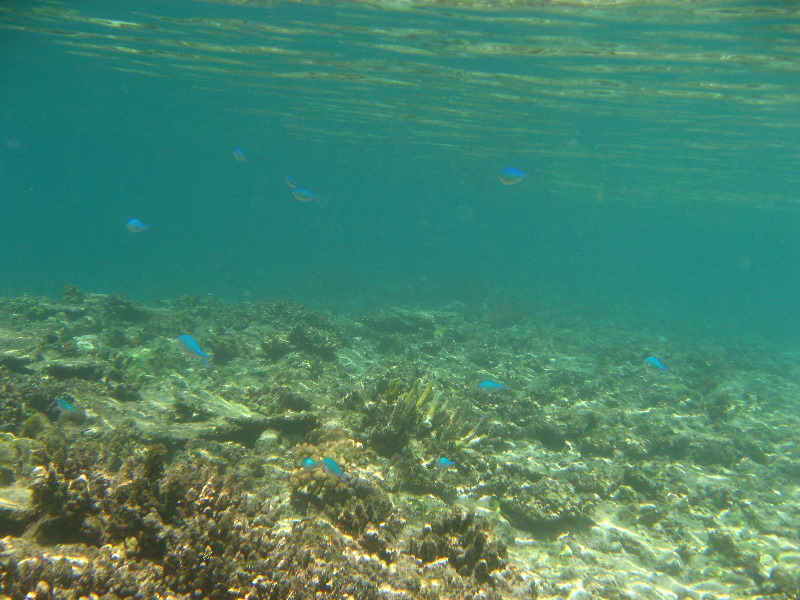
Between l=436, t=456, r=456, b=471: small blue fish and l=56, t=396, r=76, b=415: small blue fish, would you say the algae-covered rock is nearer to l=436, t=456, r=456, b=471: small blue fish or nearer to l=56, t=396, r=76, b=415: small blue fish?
l=436, t=456, r=456, b=471: small blue fish

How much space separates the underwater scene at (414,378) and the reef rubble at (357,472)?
4 cm

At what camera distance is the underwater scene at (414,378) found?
4.14m

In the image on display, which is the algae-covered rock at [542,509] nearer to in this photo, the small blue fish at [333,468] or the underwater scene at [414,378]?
the underwater scene at [414,378]

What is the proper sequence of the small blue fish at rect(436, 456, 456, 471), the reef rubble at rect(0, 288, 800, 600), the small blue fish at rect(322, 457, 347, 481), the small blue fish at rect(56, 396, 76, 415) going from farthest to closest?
the small blue fish at rect(56, 396, 76, 415) < the small blue fish at rect(436, 456, 456, 471) < the small blue fish at rect(322, 457, 347, 481) < the reef rubble at rect(0, 288, 800, 600)

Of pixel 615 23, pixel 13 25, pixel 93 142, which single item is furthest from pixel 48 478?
pixel 93 142

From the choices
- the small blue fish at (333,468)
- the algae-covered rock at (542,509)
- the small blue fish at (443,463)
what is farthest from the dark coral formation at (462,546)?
the algae-covered rock at (542,509)

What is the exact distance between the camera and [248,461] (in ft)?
21.5

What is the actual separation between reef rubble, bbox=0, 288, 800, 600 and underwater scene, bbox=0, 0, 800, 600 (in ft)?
0.14

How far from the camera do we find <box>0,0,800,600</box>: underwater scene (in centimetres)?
414

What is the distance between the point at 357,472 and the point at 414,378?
18.7 feet

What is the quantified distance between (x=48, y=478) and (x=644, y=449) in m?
11.5

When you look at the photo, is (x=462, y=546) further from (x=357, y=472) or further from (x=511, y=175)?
(x=511, y=175)

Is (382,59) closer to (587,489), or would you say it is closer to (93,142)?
→ (587,489)

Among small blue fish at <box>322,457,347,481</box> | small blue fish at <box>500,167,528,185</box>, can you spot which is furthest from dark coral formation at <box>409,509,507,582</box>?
small blue fish at <box>500,167,528,185</box>
